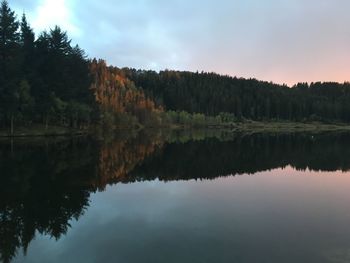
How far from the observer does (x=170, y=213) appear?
69.2ft

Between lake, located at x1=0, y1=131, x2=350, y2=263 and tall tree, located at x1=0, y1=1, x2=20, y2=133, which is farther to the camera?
tall tree, located at x1=0, y1=1, x2=20, y2=133

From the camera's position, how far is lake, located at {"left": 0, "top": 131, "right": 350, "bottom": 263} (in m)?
14.8

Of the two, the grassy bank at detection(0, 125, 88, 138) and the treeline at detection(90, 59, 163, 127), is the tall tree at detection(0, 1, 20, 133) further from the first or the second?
the treeline at detection(90, 59, 163, 127)

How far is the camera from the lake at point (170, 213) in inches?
583

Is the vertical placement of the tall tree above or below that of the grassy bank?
above

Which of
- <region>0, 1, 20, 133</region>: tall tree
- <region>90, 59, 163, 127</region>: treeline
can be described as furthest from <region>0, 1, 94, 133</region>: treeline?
<region>90, 59, 163, 127</region>: treeline

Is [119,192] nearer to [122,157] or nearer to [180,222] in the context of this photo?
[180,222]

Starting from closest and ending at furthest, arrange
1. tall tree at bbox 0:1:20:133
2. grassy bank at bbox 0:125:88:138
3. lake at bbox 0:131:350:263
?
1. lake at bbox 0:131:350:263
2. tall tree at bbox 0:1:20:133
3. grassy bank at bbox 0:125:88:138

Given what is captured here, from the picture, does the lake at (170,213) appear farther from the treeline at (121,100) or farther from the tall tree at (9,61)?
the treeline at (121,100)

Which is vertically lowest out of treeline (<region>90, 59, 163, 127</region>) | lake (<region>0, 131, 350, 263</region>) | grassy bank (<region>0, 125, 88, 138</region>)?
lake (<region>0, 131, 350, 263</region>)

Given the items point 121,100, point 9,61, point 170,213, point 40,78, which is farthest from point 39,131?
point 121,100

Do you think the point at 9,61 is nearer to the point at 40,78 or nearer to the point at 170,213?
the point at 40,78

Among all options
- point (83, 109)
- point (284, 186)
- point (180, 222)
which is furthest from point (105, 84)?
point (180, 222)

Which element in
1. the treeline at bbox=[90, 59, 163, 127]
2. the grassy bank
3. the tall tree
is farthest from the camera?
the treeline at bbox=[90, 59, 163, 127]
